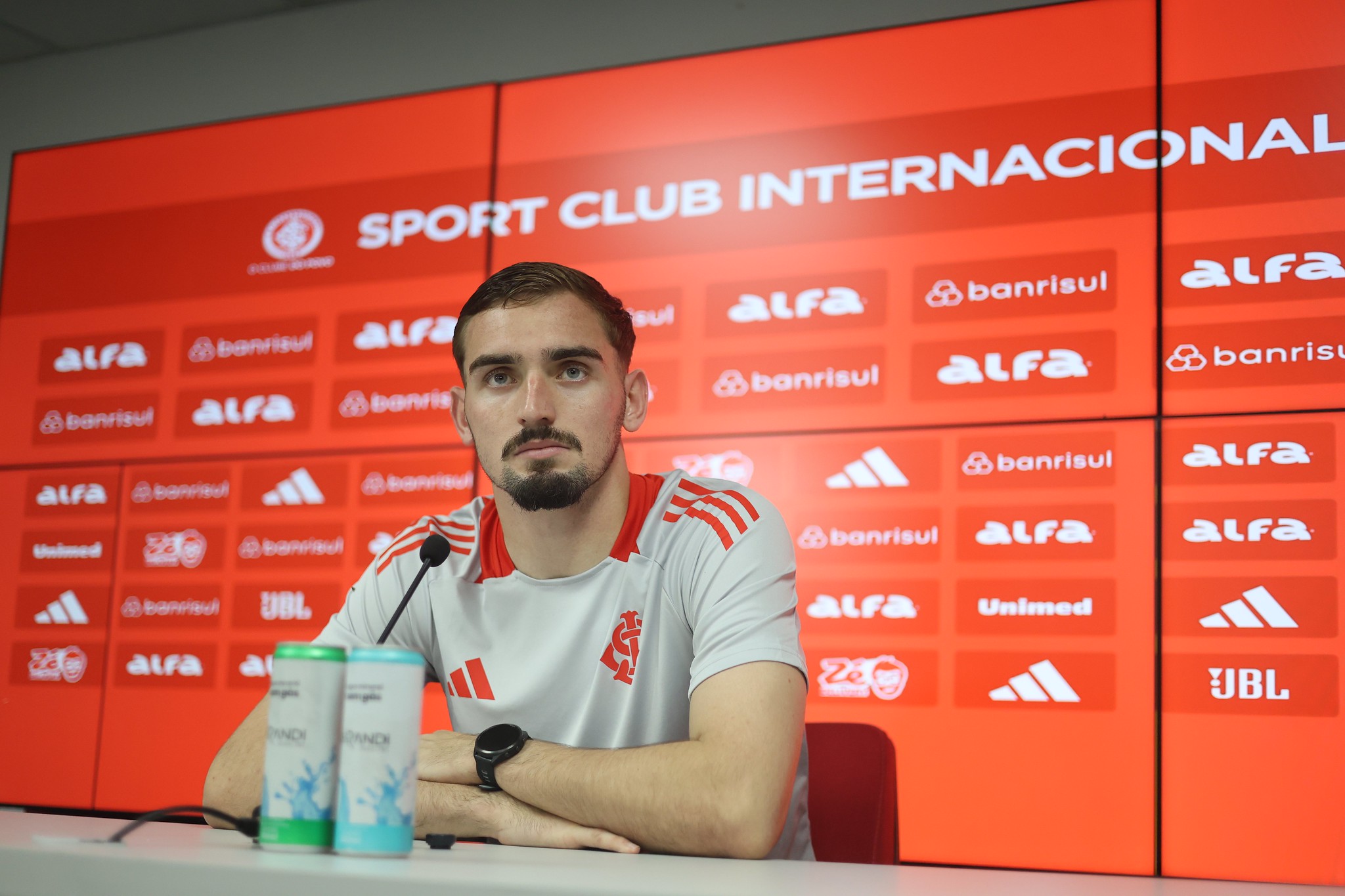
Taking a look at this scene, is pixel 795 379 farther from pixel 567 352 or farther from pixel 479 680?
pixel 479 680

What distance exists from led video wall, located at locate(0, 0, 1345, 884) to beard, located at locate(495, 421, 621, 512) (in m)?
1.23

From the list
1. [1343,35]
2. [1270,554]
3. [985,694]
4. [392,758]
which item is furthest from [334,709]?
[1343,35]

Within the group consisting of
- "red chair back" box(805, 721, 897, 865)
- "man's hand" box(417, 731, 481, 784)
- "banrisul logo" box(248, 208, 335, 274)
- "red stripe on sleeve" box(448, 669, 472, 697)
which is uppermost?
"banrisul logo" box(248, 208, 335, 274)

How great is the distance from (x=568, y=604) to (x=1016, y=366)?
139 cm

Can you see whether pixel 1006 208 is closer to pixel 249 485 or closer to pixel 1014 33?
pixel 1014 33

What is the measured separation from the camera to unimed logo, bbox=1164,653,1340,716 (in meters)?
2.18

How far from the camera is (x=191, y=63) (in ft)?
11.4

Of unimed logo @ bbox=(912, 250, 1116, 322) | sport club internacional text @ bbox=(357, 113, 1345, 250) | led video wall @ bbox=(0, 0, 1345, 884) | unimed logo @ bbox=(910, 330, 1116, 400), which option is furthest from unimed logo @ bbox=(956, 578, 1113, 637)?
sport club internacional text @ bbox=(357, 113, 1345, 250)

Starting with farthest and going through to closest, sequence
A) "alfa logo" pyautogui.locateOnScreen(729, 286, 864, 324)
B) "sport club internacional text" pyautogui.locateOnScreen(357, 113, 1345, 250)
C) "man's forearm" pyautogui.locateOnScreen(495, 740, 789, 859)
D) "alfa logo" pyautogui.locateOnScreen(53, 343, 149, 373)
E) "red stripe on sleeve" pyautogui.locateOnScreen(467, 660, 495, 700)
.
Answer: "alfa logo" pyautogui.locateOnScreen(53, 343, 149, 373), "alfa logo" pyautogui.locateOnScreen(729, 286, 864, 324), "sport club internacional text" pyautogui.locateOnScreen(357, 113, 1345, 250), "red stripe on sleeve" pyautogui.locateOnScreen(467, 660, 495, 700), "man's forearm" pyautogui.locateOnScreen(495, 740, 789, 859)

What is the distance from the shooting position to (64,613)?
321 cm

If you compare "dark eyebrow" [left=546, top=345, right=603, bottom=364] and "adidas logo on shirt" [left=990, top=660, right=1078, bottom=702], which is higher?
"dark eyebrow" [left=546, top=345, right=603, bottom=364]

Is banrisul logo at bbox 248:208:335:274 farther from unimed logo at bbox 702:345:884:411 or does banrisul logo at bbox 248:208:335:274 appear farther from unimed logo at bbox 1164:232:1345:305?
unimed logo at bbox 1164:232:1345:305

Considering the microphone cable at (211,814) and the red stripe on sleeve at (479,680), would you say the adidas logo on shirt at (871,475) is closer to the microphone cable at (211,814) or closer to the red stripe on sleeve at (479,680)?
the red stripe on sleeve at (479,680)

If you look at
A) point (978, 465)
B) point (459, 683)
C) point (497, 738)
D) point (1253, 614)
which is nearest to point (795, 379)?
point (978, 465)
